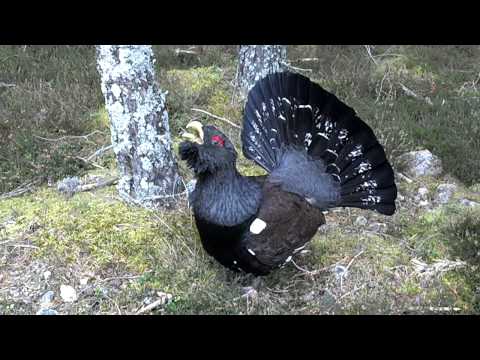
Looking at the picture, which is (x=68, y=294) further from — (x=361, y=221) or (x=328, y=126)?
(x=361, y=221)

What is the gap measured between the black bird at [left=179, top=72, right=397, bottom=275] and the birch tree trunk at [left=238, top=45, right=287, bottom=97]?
1.93m

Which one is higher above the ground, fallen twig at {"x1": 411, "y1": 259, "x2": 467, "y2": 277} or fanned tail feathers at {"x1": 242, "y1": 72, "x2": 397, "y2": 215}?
fanned tail feathers at {"x1": 242, "y1": 72, "x2": 397, "y2": 215}

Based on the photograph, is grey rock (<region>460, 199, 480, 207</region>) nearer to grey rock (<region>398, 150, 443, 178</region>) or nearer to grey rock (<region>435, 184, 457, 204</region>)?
grey rock (<region>435, 184, 457, 204</region>)

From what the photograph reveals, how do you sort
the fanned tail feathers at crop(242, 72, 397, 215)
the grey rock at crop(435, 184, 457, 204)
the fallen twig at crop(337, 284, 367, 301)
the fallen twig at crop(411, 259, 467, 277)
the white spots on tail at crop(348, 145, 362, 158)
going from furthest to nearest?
1. the grey rock at crop(435, 184, 457, 204)
2. the white spots on tail at crop(348, 145, 362, 158)
3. the fanned tail feathers at crop(242, 72, 397, 215)
4. the fallen twig at crop(411, 259, 467, 277)
5. the fallen twig at crop(337, 284, 367, 301)

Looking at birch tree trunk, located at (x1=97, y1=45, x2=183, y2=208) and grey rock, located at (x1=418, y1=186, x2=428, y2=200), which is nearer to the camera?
birch tree trunk, located at (x1=97, y1=45, x2=183, y2=208)

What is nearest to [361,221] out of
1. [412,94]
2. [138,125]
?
[138,125]

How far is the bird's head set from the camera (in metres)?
4.07

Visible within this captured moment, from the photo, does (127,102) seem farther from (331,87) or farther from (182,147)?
(331,87)

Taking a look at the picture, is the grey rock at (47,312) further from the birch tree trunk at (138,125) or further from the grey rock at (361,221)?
the grey rock at (361,221)

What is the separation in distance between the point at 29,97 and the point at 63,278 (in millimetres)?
3315

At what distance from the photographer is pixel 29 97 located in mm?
6812

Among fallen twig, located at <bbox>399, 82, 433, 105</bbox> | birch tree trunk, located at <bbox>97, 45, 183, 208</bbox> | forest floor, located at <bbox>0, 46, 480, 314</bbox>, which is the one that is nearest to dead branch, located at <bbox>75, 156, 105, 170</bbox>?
forest floor, located at <bbox>0, 46, 480, 314</bbox>

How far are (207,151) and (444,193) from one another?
2.83 m

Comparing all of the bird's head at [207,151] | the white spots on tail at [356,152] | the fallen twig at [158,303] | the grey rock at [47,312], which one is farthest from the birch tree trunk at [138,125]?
the white spots on tail at [356,152]
